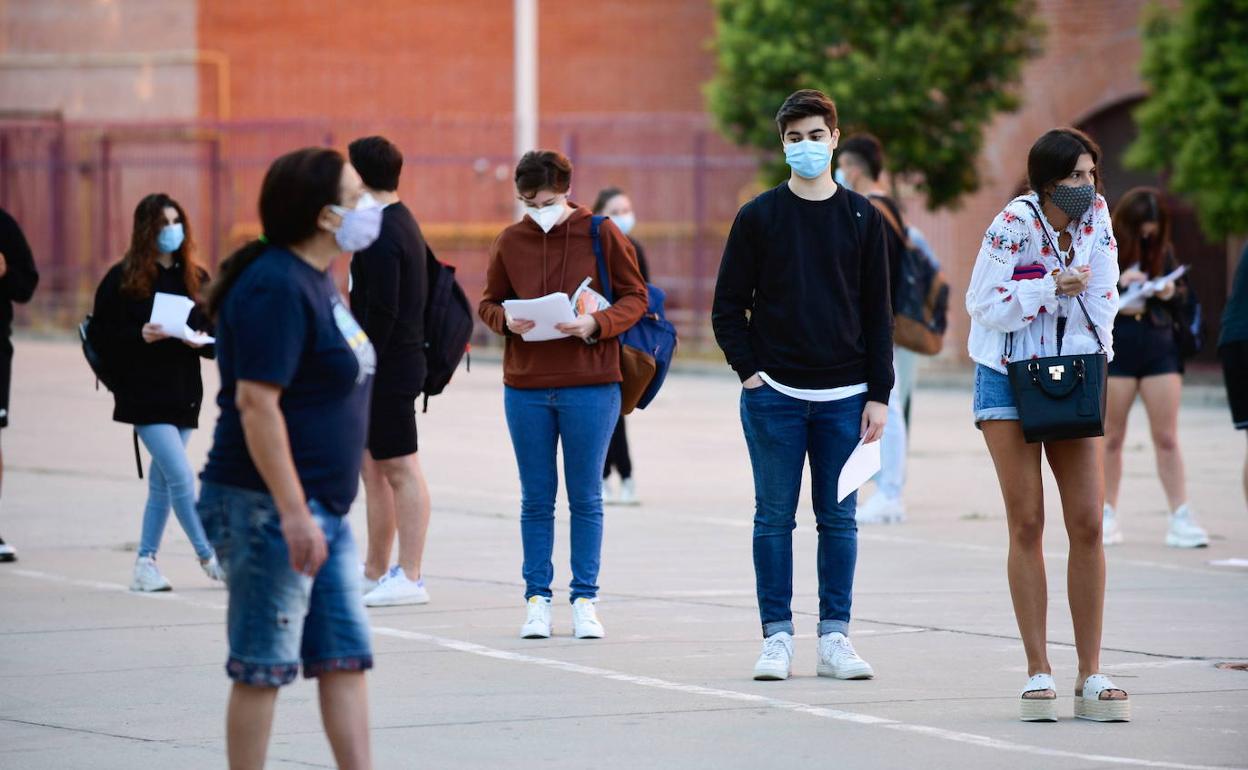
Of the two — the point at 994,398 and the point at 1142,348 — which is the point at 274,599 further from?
the point at 1142,348

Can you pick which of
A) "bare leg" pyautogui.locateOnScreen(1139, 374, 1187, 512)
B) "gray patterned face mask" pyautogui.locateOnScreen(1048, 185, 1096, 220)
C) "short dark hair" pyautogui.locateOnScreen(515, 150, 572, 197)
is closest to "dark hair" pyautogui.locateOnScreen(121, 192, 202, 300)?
"short dark hair" pyautogui.locateOnScreen(515, 150, 572, 197)

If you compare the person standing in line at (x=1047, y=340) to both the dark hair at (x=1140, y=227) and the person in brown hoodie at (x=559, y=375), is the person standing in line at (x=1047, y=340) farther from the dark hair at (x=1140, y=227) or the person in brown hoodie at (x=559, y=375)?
the dark hair at (x=1140, y=227)

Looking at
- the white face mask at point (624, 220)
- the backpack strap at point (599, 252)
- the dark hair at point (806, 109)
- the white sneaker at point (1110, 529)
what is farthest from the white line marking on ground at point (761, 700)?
the white face mask at point (624, 220)

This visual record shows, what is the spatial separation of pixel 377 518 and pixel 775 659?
2.52 meters

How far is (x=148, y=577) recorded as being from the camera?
31.7ft

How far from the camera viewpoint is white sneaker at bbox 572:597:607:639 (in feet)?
27.5

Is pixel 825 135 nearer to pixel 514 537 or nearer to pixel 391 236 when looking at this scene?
pixel 391 236

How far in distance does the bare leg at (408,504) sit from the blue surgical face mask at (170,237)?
1472 millimetres

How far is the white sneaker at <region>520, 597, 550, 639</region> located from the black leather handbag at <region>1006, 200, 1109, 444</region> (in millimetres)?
2452

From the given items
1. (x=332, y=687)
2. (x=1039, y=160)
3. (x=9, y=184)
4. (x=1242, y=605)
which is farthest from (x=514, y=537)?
(x=9, y=184)

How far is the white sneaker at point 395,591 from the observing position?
9.27 m

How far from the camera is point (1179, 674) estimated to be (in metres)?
7.63

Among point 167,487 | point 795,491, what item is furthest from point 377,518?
point 795,491

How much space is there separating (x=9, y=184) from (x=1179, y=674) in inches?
1199
